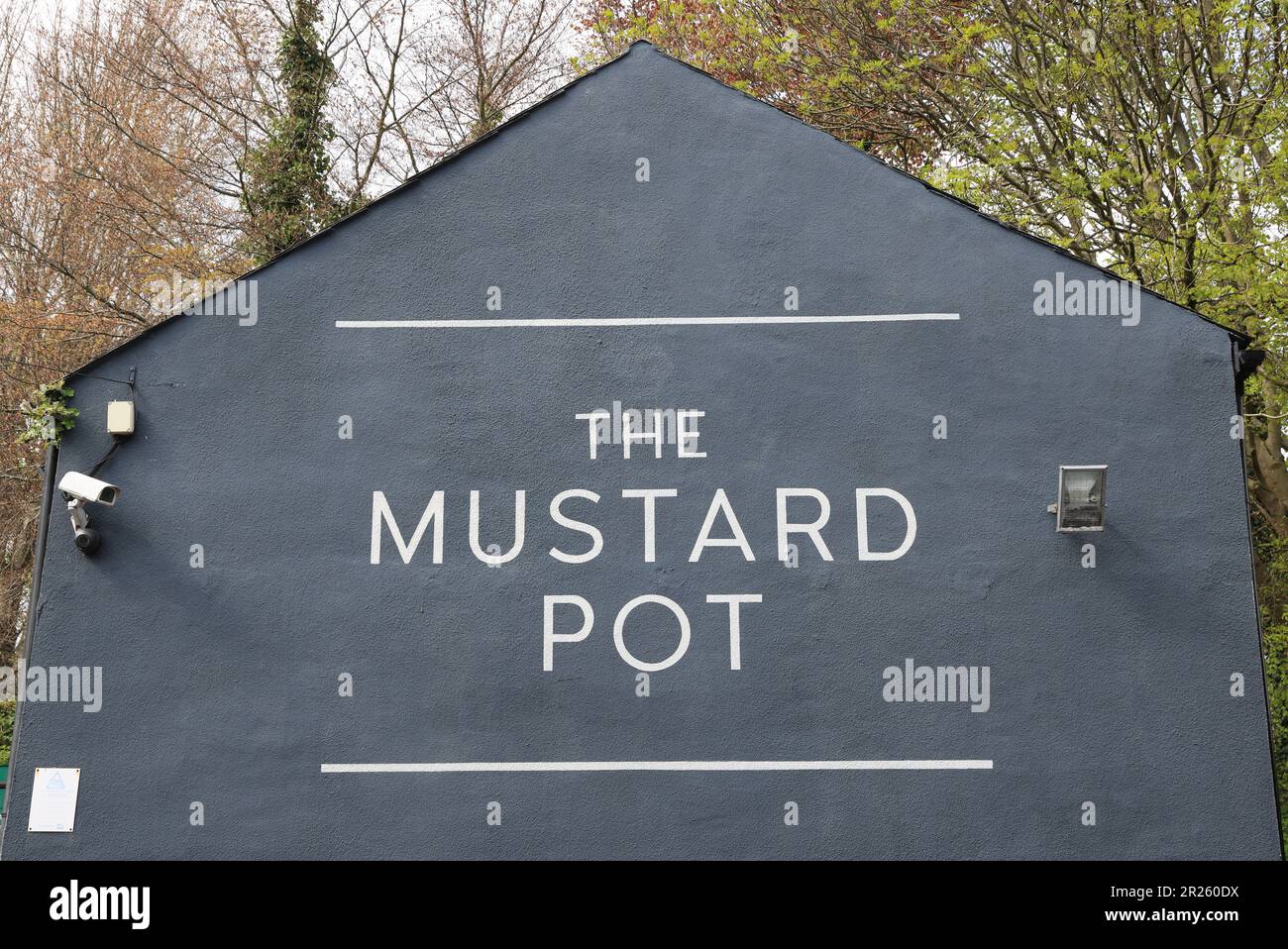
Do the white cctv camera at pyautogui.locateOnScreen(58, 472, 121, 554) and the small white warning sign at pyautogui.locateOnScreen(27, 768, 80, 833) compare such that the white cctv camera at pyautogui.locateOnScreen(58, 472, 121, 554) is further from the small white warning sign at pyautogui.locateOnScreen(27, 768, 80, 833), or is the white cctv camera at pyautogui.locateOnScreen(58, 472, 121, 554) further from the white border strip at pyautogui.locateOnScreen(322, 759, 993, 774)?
the white border strip at pyautogui.locateOnScreen(322, 759, 993, 774)

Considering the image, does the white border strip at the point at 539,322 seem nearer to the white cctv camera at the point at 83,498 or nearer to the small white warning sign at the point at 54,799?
the white cctv camera at the point at 83,498

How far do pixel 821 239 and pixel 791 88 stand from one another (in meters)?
9.95

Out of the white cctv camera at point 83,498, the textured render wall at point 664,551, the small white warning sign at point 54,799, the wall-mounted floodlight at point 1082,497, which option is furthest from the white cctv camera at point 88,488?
the wall-mounted floodlight at point 1082,497

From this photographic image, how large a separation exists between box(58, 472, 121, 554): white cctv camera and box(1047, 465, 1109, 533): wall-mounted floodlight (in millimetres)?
6648

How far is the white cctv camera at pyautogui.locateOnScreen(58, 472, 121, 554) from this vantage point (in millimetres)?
7801

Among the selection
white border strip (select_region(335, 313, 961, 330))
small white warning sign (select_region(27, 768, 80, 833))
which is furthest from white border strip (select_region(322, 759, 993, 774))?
white border strip (select_region(335, 313, 961, 330))

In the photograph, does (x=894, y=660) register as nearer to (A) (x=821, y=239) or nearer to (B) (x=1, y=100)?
(A) (x=821, y=239)

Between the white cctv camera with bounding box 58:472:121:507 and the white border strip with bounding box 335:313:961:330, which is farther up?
the white border strip with bounding box 335:313:961:330

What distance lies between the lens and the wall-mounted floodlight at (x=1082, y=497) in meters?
7.71

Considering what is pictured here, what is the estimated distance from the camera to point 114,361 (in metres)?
8.27

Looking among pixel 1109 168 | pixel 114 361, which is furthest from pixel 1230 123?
pixel 114 361

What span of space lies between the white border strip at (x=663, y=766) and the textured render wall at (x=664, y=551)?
60 millimetres

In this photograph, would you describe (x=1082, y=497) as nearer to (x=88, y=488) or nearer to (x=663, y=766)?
(x=663, y=766)

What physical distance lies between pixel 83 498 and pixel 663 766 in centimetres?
450
